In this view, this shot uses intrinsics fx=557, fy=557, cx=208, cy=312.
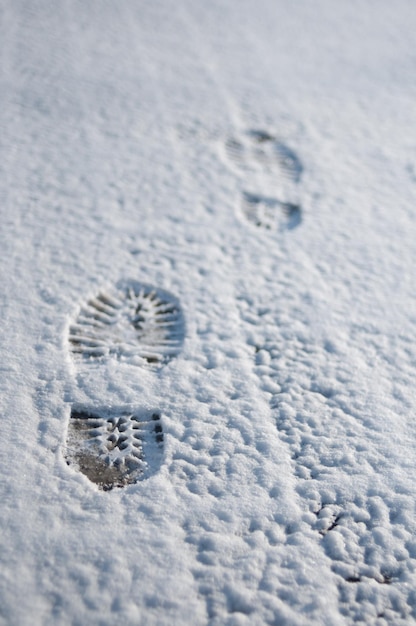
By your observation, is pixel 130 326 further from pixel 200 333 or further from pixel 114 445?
pixel 114 445

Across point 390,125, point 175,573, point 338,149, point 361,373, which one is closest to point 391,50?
point 390,125

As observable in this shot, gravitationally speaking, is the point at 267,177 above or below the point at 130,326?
above

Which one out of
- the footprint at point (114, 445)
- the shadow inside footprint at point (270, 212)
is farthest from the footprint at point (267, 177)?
the footprint at point (114, 445)

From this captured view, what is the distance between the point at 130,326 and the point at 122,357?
145mm

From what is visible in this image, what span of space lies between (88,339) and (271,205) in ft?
3.39

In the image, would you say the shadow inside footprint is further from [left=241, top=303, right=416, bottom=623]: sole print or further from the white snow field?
[left=241, top=303, right=416, bottom=623]: sole print

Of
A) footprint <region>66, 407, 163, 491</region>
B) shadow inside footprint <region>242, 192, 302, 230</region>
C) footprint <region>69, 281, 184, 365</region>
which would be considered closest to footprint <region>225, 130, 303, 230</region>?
shadow inside footprint <region>242, 192, 302, 230</region>

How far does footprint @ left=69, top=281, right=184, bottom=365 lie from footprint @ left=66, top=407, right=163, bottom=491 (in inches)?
8.1

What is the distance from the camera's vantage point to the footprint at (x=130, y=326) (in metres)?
1.68

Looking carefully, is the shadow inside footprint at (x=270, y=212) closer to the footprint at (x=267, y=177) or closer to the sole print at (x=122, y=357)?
the footprint at (x=267, y=177)

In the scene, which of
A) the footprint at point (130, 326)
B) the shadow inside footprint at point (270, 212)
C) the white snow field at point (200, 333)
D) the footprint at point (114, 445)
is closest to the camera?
the white snow field at point (200, 333)

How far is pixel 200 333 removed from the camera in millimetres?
1764

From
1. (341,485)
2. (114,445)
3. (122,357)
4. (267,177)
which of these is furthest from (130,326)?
(267,177)

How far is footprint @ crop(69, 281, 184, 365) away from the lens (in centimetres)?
168
